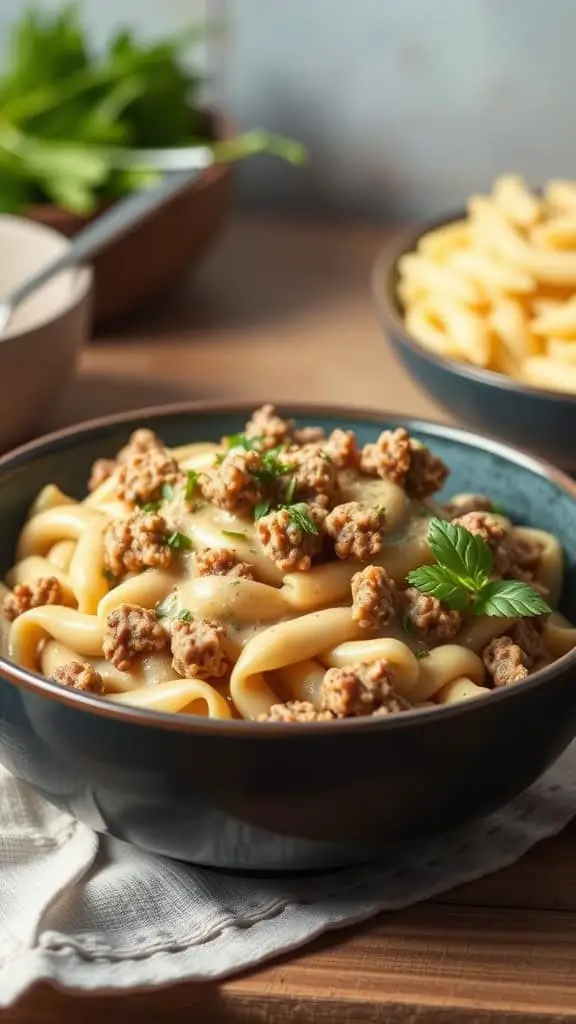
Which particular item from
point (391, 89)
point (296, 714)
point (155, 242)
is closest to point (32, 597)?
point (296, 714)

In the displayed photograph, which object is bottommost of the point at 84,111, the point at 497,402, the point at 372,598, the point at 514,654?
the point at 497,402

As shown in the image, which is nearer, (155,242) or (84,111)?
(155,242)

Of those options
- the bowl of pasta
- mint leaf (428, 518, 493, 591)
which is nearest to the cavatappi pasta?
the bowl of pasta

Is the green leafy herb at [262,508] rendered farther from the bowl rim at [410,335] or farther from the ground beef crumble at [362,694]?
the bowl rim at [410,335]

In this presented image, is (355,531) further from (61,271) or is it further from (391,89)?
(391,89)

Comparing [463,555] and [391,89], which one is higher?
[463,555]

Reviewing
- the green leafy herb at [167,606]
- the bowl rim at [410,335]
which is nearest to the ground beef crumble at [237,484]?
the green leafy herb at [167,606]
